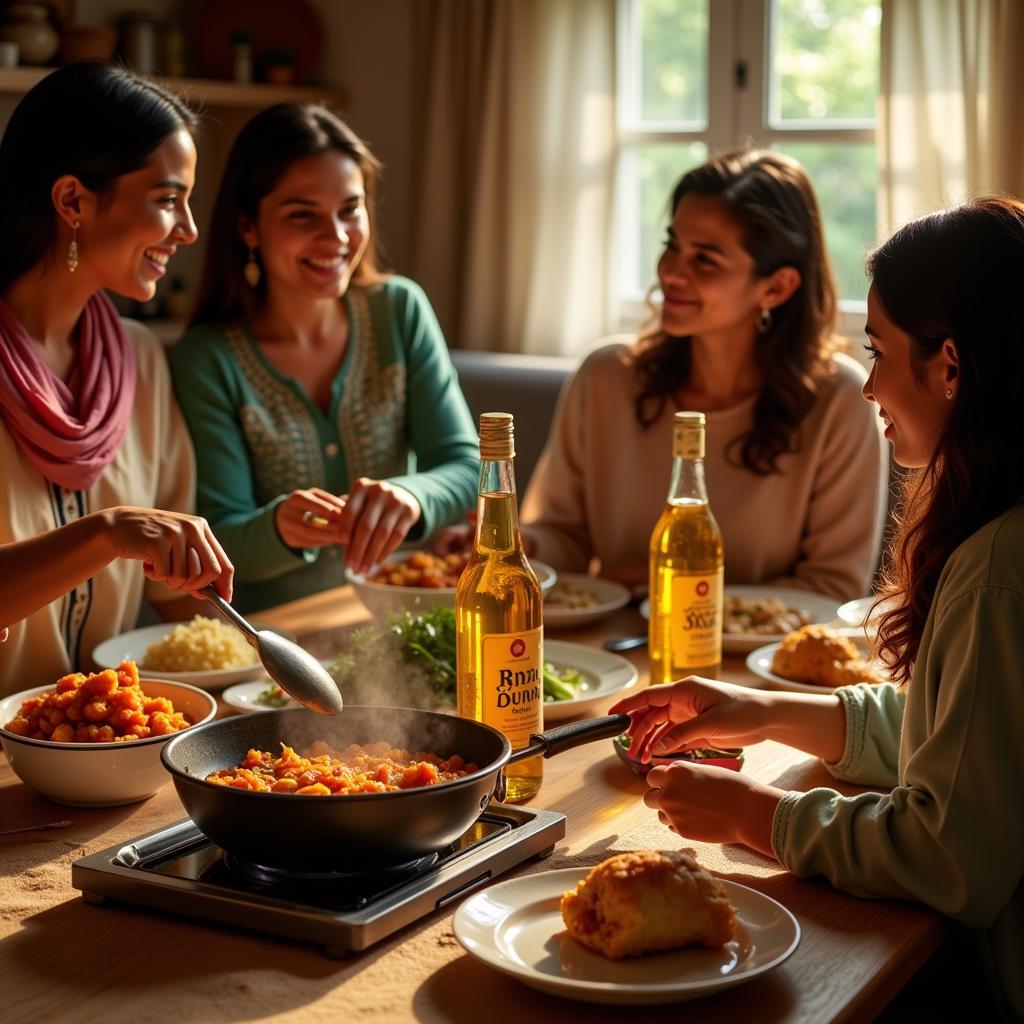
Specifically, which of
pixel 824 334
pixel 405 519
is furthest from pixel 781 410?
pixel 405 519

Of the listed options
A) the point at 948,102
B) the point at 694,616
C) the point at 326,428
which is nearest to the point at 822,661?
the point at 694,616

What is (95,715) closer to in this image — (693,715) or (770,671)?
(693,715)

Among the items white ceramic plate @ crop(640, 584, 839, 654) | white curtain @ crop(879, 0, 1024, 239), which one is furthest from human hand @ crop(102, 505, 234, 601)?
white curtain @ crop(879, 0, 1024, 239)

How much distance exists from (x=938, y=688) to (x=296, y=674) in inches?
24.9

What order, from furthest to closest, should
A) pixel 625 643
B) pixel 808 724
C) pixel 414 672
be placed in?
pixel 625 643 → pixel 414 672 → pixel 808 724

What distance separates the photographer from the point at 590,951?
1.10 metres

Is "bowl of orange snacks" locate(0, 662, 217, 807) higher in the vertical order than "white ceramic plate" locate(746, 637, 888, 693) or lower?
higher

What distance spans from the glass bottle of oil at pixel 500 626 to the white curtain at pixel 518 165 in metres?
3.49

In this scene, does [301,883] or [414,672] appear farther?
[414,672]

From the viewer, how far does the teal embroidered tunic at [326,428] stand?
260 centimetres

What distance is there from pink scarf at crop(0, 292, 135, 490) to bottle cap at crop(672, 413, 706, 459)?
0.95 meters

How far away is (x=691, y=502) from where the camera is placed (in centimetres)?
170

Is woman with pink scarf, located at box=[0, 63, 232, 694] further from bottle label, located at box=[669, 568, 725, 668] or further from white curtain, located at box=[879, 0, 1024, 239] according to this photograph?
white curtain, located at box=[879, 0, 1024, 239]

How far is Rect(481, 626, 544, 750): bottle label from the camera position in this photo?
4.64ft
